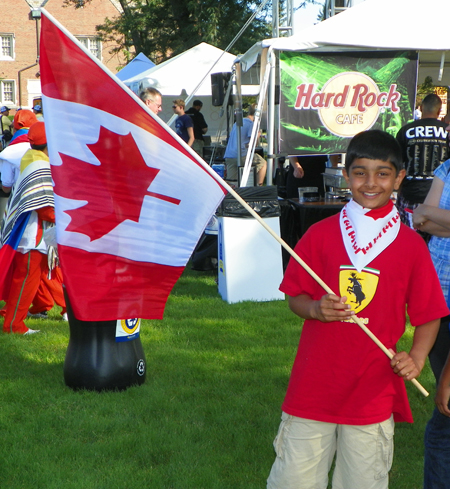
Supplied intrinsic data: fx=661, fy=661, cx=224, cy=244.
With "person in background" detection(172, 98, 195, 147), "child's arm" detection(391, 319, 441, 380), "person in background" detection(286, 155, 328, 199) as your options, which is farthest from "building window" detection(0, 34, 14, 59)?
"child's arm" detection(391, 319, 441, 380)

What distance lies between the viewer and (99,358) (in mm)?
4836

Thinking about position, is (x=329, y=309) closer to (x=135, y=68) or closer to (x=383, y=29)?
(x=383, y=29)

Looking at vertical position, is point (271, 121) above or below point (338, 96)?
below

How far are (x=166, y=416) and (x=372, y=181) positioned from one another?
8.38 feet

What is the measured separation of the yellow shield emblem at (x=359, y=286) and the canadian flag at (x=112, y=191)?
71cm

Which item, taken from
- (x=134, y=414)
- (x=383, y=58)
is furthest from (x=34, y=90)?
(x=134, y=414)

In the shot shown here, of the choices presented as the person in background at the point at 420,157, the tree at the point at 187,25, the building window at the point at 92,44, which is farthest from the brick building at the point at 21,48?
the person in background at the point at 420,157

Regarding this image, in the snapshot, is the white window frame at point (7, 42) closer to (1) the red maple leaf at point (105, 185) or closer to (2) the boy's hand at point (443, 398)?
(1) the red maple leaf at point (105, 185)

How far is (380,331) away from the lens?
2.52 m

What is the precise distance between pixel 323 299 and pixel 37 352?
4037mm

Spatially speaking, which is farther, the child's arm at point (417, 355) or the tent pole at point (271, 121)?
the tent pole at point (271, 121)

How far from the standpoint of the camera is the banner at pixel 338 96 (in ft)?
29.4

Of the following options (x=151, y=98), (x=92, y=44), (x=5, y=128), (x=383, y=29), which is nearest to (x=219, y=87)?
(x=383, y=29)

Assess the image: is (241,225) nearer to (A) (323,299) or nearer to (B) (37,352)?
(B) (37,352)
